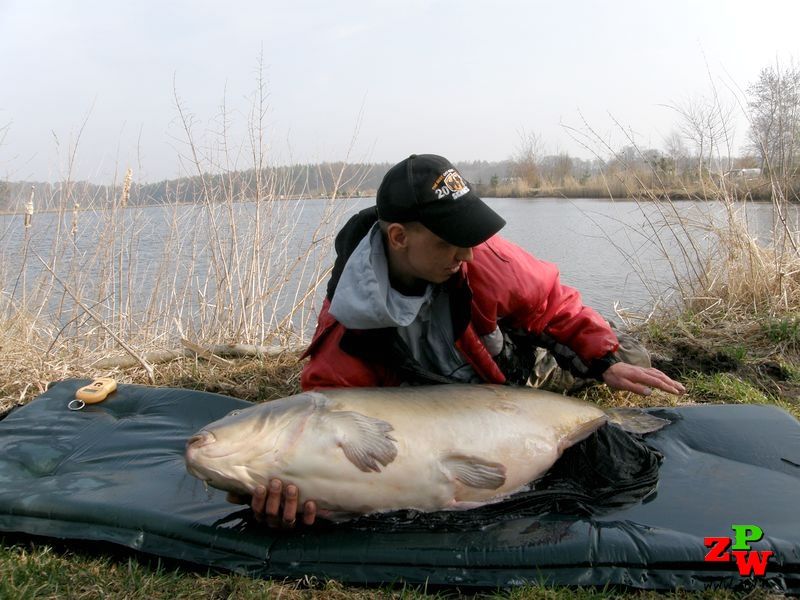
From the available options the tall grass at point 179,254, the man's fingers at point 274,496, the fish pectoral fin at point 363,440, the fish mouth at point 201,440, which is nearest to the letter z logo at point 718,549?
the fish pectoral fin at point 363,440

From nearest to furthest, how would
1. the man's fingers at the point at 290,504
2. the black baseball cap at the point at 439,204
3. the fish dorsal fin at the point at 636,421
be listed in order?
the man's fingers at the point at 290,504 → the black baseball cap at the point at 439,204 → the fish dorsal fin at the point at 636,421

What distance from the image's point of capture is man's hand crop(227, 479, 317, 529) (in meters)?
2.00

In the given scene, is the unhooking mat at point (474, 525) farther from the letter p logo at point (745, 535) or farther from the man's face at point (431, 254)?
the man's face at point (431, 254)

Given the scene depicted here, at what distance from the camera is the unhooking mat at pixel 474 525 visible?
76.8 inches

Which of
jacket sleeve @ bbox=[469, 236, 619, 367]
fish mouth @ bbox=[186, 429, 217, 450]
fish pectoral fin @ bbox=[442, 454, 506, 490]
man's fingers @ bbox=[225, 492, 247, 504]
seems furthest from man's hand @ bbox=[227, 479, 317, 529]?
jacket sleeve @ bbox=[469, 236, 619, 367]

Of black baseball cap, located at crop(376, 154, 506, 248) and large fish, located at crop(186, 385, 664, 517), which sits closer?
large fish, located at crop(186, 385, 664, 517)

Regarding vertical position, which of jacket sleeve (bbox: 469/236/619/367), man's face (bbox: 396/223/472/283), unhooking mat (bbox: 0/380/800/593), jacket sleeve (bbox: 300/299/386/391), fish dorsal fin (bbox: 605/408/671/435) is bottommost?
unhooking mat (bbox: 0/380/800/593)

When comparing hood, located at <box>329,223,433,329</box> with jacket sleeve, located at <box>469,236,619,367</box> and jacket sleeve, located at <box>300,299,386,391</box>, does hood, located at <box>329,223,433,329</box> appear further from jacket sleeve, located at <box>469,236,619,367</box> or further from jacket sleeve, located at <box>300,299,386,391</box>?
jacket sleeve, located at <box>469,236,619,367</box>

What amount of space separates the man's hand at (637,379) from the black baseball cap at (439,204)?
907mm

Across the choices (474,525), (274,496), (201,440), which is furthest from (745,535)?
(201,440)

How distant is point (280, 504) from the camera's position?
6.74 ft

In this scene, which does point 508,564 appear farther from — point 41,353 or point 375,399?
point 41,353

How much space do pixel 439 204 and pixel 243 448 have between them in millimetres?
1024

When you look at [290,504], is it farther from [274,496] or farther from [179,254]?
[179,254]
